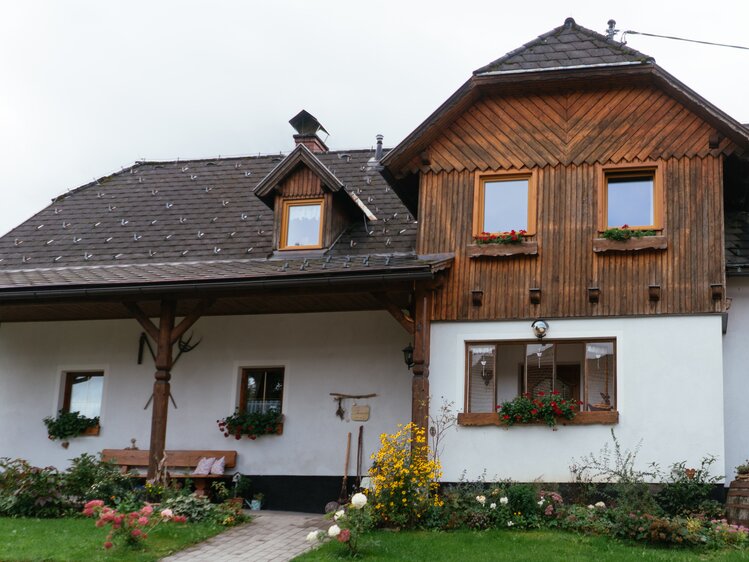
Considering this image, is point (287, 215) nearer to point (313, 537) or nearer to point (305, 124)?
point (305, 124)

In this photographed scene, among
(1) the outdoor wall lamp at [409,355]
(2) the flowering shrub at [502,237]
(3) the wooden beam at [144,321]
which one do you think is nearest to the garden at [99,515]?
(3) the wooden beam at [144,321]

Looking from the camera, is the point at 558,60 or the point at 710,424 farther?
the point at 558,60

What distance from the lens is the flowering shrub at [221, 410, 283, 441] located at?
1633cm

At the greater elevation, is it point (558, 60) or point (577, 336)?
point (558, 60)

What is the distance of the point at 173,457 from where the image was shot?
16.5m

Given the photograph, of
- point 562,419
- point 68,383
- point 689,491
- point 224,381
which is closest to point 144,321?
point 224,381

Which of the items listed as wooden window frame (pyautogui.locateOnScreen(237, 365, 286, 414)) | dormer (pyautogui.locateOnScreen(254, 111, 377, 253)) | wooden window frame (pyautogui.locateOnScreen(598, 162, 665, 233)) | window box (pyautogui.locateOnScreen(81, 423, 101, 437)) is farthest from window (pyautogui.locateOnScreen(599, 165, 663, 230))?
window box (pyautogui.locateOnScreen(81, 423, 101, 437))

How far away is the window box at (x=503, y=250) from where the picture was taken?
1441 cm

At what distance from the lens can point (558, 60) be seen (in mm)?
14750

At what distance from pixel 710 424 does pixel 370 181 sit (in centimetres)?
808

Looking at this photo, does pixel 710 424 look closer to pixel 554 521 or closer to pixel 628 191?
pixel 554 521

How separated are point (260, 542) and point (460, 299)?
4.56 m

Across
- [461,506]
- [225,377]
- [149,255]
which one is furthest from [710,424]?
[149,255]

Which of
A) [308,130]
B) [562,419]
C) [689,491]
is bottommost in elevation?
[689,491]
